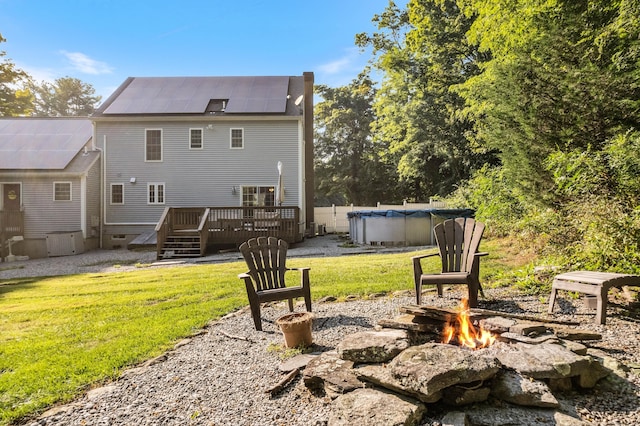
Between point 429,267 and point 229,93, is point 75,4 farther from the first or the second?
point 429,267

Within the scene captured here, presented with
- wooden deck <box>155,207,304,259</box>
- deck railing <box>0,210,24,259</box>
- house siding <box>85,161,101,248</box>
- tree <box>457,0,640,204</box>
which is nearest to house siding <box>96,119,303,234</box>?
house siding <box>85,161,101,248</box>

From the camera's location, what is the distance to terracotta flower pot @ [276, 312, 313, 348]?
3.29 meters

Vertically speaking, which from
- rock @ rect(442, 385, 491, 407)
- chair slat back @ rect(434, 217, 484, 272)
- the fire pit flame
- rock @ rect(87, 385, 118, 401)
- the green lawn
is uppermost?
chair slat back @ rect(434, 217, 484, 272)

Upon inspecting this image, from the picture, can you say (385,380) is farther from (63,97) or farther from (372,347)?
(63,97)

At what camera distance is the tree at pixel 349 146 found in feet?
96.9

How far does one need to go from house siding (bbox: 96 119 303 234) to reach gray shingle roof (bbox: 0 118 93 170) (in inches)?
63.7

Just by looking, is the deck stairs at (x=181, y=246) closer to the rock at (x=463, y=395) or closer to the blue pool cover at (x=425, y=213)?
the blue pool cover at (x=425, y=213)

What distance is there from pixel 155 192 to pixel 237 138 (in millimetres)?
4011

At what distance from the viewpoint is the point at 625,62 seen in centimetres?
552

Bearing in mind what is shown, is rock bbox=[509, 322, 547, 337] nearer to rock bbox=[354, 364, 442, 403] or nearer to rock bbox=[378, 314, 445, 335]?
rock bbox=[378, 314, 445, 335]

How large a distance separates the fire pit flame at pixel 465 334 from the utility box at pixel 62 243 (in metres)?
15.1

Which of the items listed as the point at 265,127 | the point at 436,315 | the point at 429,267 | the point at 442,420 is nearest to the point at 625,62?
the point at 429,267

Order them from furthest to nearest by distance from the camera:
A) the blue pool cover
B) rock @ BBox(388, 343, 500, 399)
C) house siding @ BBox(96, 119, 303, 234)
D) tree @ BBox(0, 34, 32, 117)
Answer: tree @ BBox(0, 34, 32, 117) < house siding @ BBox(96, 119, 303, 234) < the blue pool cover < rock @ BBox(388, 343, 500, 399)

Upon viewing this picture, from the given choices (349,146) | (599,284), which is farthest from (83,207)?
(349,146)
